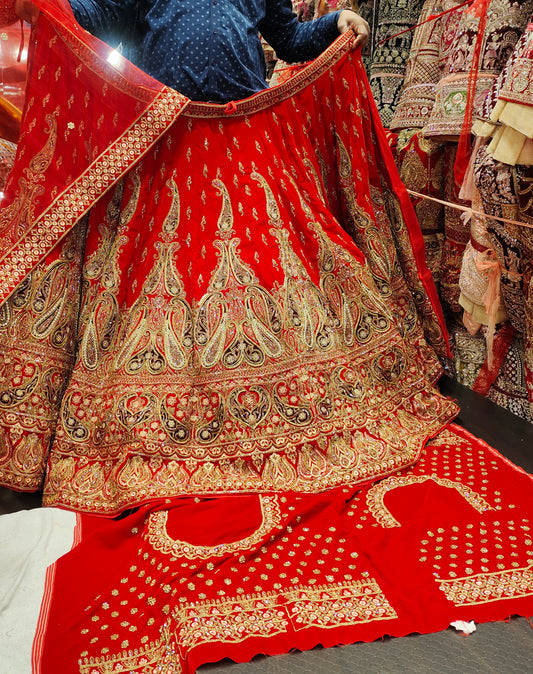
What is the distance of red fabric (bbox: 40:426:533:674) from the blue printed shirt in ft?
4.15

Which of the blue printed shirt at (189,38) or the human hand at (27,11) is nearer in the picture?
the human hand at (27,11)

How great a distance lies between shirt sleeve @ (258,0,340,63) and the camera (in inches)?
76.4

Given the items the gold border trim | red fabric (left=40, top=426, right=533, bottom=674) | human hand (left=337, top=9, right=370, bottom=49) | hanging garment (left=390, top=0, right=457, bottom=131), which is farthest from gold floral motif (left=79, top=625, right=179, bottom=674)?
hanging garment (left=390, top=0, right=457, bottom=131)

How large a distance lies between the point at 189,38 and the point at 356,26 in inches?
22.5

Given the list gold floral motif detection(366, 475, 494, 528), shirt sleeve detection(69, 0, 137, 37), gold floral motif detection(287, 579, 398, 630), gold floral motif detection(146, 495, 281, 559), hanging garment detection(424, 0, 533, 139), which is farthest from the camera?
hanging garment detection(424, 0, 533, 139)

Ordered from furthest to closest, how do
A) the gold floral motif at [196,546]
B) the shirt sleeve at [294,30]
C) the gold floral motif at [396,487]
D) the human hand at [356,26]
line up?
the shirt sleeve at [294,30] → the human hand at [356,26] → the gold floral motif at [396,487] → the gold floral motif at [196,546]

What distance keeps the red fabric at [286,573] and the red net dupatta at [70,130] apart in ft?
2.74

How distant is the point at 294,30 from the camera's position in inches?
78.4

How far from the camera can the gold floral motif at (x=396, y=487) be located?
1.37m

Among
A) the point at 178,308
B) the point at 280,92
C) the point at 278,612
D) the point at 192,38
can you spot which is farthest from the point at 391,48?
the point at 278,612

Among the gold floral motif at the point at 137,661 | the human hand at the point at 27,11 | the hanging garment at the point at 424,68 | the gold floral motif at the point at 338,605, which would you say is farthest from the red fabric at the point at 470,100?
the gold floral motif at the point at 137,661

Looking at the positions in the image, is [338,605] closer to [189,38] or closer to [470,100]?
[189,38]

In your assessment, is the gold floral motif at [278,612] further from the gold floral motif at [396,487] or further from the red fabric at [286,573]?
the gold floral motif at [396,487]

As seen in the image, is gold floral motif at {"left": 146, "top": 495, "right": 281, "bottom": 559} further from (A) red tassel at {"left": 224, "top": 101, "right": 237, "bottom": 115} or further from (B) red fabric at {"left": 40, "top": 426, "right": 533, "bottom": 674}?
(A) red tassel at {"left": 224, "top": 101, "right": 237, "bottom": 115}
